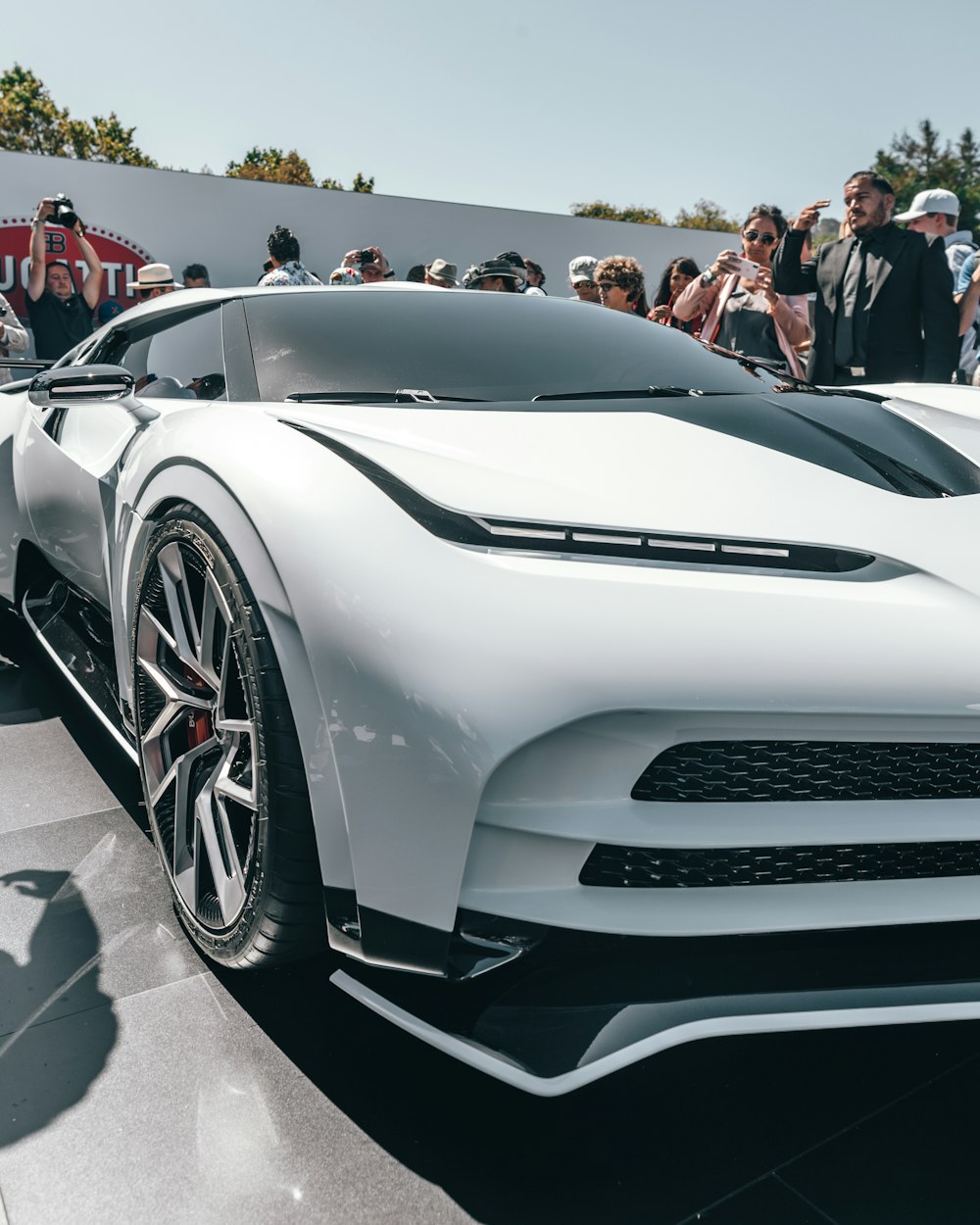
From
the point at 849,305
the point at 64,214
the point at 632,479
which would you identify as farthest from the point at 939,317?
the point at 64,214

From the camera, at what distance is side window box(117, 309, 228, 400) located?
2229mm

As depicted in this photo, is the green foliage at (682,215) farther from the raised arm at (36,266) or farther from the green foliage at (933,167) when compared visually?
the raised arm at (36,266)

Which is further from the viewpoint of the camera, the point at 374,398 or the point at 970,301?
the point at 970,301

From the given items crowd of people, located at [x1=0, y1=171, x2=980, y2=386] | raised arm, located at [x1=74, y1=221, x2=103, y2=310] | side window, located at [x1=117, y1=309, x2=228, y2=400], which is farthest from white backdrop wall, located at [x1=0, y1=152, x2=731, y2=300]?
side window, located at [x1=117, y1=309, x2=228, y2=400]

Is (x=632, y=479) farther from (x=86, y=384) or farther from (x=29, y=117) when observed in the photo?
(x=29, y=117)

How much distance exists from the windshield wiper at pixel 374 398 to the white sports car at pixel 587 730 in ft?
0.76

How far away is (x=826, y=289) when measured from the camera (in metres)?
4.35

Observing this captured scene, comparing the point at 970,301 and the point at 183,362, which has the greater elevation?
the point at 970,301

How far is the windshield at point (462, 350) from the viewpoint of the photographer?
206cm

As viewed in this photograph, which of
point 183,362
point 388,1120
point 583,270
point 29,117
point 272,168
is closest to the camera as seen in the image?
point 388,1120

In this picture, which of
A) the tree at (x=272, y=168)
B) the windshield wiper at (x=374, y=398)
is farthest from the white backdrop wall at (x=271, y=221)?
the tree at (x=272, y=168)

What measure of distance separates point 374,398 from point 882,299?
2.94 meters

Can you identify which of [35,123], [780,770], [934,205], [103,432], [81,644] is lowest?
[81,644]

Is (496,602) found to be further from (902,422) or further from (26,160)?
(26,160)
